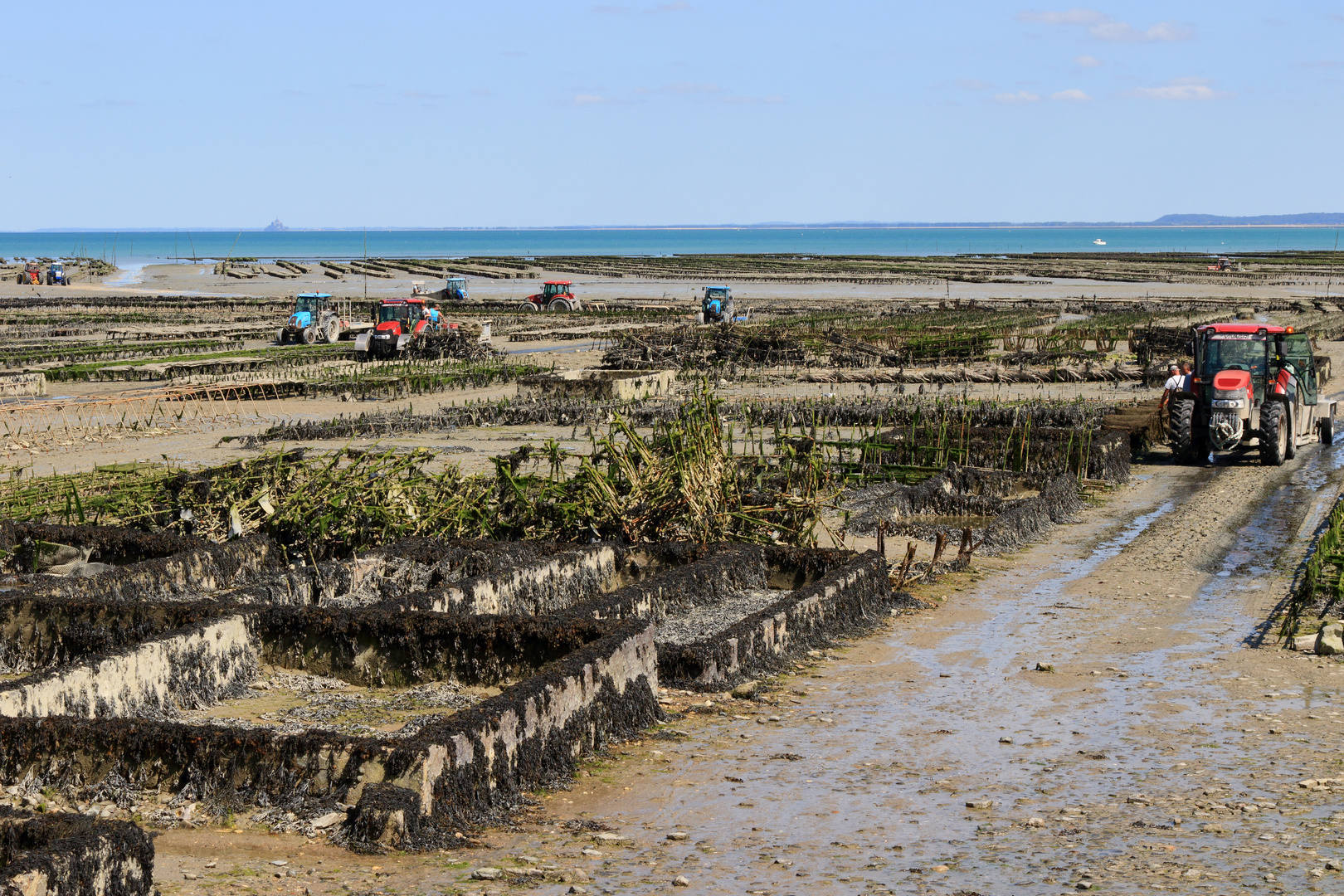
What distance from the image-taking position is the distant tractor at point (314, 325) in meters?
40.0

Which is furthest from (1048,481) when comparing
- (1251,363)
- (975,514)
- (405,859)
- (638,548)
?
(405,859)

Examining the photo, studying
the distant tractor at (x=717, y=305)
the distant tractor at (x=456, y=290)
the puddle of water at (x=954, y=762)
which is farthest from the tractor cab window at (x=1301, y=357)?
the distant tractor at (x=456, y=290)

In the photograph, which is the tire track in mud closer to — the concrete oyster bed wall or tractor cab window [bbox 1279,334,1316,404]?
the concrete oyster bed wall

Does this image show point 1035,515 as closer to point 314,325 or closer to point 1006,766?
point 1006,766

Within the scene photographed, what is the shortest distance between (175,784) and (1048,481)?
11288 mm

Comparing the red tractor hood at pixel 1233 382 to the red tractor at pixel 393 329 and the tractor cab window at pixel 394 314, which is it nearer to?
the red tractor at pixel 393 329

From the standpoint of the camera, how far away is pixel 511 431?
74.4ft

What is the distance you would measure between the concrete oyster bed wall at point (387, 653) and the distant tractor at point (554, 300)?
43915mm

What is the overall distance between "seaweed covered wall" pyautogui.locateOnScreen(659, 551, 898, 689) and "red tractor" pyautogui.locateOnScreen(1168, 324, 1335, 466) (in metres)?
8.62

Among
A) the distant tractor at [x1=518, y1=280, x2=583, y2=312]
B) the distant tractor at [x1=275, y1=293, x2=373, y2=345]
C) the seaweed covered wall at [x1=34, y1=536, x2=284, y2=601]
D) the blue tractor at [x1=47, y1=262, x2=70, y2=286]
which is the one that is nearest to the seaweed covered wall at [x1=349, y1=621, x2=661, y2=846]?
the seaweed covered wall at [x1=34, y1=536, x2=284, y2=601]

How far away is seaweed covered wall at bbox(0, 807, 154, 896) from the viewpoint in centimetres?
516

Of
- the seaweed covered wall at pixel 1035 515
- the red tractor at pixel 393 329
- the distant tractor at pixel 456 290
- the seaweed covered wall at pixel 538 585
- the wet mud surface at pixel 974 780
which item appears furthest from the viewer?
the distant tractor at pixel 456 290

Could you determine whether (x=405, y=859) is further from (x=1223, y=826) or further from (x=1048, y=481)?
(x=1048, y=481)

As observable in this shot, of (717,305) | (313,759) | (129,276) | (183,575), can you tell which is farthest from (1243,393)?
(129,276)
